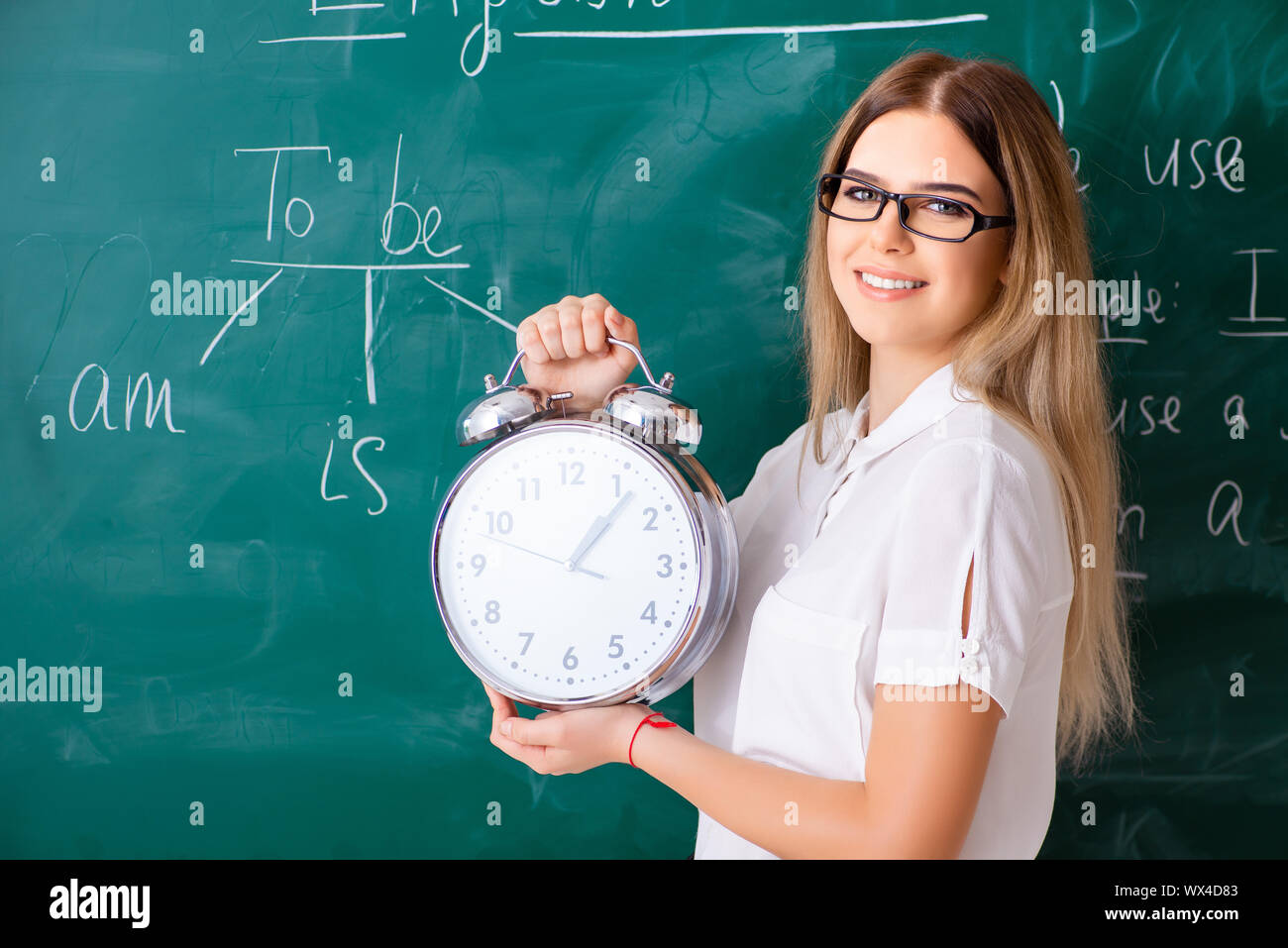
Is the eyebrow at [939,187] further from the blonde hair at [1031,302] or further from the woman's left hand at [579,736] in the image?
the woman's left hand at [579,736]

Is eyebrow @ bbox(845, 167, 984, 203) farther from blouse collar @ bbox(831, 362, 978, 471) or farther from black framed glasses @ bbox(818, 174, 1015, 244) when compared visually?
blouse collar @ bbox(831, 362, 978, 471)

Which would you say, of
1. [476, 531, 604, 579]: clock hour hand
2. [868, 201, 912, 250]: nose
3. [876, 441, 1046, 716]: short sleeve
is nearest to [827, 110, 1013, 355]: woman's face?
[868, 201, 912, 250]: nose

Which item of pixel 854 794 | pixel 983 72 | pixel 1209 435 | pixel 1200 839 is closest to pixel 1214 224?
pixel 1209 435

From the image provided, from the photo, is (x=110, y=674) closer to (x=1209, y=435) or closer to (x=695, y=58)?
(x=695, y=58)

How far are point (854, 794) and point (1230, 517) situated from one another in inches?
36.1

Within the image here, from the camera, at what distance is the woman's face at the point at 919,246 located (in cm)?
99

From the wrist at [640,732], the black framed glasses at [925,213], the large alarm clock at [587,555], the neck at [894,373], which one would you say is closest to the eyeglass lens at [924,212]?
the black framed glasses at [925,213]

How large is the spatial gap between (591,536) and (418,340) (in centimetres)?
60

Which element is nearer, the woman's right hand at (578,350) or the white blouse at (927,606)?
the white blouse at (927,606)

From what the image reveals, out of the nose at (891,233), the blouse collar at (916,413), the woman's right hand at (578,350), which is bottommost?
the blouse collar at (916,413)

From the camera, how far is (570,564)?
1.07m

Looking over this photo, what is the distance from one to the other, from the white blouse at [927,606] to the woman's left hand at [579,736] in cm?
13

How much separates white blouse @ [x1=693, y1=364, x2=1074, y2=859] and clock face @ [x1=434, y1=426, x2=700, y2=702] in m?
0.13

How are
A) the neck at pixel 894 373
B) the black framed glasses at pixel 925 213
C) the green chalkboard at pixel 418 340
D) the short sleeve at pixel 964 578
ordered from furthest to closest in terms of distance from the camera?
1. the green chalkboard at pixel 418 340
2. the neck at pixel 894 373
3. the black framed glasses at pixel 925 213
4. the short sleeve at pixel 964 578
